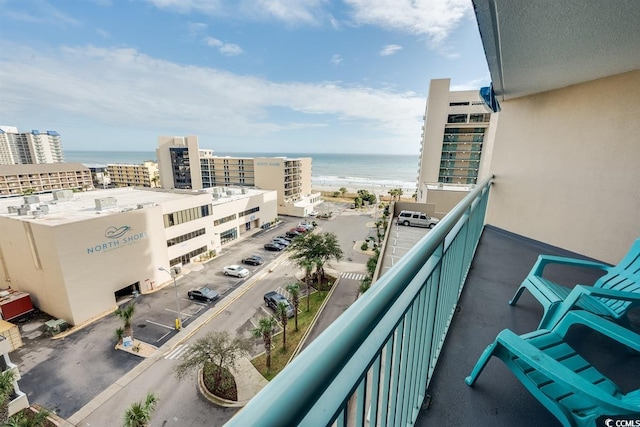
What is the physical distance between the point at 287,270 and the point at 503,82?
48.9 ft

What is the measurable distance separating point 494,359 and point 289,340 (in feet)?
33.1

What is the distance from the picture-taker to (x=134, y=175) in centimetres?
4872

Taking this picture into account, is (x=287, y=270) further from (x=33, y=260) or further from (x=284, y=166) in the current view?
(x=284, y=166)

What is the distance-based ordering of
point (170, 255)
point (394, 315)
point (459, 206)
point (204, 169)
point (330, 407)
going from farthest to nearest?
point (204, 169) → point (170, 255) → point (459, 206) → point (394, 315) → point (330, 407)

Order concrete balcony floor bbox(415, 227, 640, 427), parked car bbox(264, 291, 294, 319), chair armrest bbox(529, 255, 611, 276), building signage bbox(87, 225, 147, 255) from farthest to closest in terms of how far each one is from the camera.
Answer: parked car bbox(264, 291, 294, 319)
building signage bbox(87, 225, 147, 255)
chair armrest bbox(529, 255, 611, 276)
concrete balcony floor bbox(415, 227, 640, 427)

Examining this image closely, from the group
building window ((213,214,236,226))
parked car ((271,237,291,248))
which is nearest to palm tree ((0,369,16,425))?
building window ((213,214,236,226))

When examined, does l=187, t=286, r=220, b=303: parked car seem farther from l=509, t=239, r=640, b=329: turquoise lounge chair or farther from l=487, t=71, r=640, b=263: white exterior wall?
l=509, t=239, r=640, b=329: turquoise lounge chair

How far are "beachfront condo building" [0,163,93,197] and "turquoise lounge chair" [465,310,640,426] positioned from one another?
4919cm

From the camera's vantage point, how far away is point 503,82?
3.01 meters

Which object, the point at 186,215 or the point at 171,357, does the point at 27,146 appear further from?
the point at 171,357

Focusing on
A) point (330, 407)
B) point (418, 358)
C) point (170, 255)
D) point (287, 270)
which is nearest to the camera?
point (330, 407)

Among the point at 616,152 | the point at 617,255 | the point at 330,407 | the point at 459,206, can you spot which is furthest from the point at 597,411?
the point at 616,152

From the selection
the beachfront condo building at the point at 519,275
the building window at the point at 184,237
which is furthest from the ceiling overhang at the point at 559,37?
the building window at the point at 184,237

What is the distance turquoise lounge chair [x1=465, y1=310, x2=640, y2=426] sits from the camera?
3.57 ft
